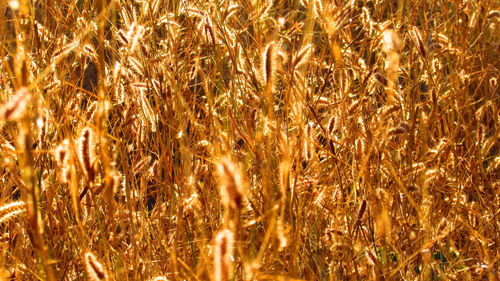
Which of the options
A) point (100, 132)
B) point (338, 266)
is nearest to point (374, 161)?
point (338, 266)

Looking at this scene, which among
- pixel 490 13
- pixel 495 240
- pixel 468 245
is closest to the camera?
pixel 495 240

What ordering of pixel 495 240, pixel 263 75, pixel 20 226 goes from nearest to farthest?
1. pixel 263 75
2. pixel 20 226
3. pixel 495 240

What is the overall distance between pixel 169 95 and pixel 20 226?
0.43 metres

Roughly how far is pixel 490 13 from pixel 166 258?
1.13 m

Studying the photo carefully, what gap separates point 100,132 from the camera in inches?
33.9

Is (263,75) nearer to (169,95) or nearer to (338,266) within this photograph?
(169,95)

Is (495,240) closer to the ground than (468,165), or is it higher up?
closer to the ground

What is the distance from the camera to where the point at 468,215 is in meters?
1.60

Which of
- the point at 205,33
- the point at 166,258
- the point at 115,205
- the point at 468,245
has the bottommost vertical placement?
the point at 468,245

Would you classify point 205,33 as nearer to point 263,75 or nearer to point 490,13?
point 263,75

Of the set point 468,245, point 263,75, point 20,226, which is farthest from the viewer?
point 468,245

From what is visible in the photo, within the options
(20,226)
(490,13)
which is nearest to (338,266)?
(20,226)

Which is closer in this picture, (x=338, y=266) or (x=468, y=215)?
(x=338, y=266)

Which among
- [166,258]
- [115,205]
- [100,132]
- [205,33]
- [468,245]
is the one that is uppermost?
[205,33]
